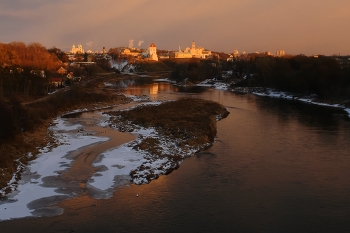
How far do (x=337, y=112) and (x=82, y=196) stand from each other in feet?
38.4

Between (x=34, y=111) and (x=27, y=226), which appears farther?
(x=34, y=111)

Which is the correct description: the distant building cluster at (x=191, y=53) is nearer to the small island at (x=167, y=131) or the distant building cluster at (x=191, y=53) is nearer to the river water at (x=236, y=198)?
the small island at (x=167, y=131)

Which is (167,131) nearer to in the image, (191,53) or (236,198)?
(236,198)

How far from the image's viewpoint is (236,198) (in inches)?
204

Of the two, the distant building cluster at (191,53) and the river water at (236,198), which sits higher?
the distant building cluster at (191,53)

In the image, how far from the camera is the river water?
4414 mm

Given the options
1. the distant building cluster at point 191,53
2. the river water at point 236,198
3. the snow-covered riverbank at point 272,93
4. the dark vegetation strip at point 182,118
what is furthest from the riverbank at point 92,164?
the distant building cluster at point 191,53

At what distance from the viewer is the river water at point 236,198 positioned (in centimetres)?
441

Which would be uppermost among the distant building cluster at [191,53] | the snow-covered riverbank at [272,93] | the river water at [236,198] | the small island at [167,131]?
the distant building cluster at [191,53]

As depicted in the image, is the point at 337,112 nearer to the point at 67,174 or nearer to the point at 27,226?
the point at 67,174

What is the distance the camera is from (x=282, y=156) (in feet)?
24.0

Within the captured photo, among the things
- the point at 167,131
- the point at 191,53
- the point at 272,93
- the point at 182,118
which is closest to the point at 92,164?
the point at 167,131

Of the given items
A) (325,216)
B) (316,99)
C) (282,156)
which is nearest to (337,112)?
(316,99)

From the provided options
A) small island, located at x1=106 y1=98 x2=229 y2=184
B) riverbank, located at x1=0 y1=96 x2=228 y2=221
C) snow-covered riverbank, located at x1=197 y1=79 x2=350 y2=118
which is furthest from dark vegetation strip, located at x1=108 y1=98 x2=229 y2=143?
snow-covered riverbank, located at x1=197 y1=79 x2=350 y2=118
